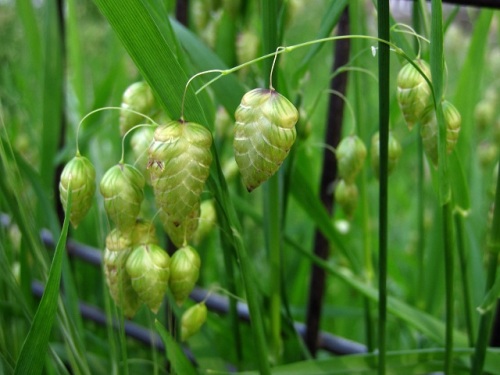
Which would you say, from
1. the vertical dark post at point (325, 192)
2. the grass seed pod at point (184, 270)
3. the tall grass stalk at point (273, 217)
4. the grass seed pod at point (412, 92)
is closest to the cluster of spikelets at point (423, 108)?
the grass seed pod at point (412, 92)

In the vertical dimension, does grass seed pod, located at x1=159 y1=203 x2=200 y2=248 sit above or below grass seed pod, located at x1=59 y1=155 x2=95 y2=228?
below

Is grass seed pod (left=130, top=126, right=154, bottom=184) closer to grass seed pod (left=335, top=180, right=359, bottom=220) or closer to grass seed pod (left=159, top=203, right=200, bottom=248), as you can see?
grass seed pod (left=159, top=203, right=200, bottom=248)

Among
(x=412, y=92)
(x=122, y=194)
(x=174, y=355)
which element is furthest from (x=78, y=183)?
Result: (x=412, y=92)

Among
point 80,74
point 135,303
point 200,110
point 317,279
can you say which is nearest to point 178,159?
point 200,110

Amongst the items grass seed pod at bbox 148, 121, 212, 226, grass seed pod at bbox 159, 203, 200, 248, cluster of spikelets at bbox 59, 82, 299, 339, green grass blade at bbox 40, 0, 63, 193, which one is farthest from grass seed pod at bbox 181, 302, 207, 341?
green grass blade at bbox 40, 0, 63, 193

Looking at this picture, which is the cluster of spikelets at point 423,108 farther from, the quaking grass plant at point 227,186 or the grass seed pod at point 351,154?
the grass seed pod at point 351,154
